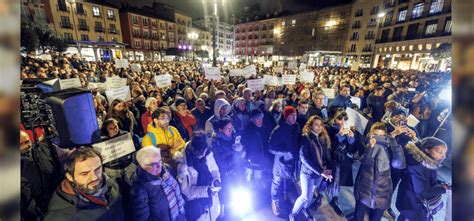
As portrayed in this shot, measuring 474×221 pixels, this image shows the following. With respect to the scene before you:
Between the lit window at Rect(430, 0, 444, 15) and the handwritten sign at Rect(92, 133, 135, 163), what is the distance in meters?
50.4

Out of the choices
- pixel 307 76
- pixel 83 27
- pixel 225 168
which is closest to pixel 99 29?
pixel 83 27

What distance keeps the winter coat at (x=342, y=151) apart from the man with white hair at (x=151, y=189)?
3138 millimetres

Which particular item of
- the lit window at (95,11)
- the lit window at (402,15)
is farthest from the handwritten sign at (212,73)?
the lit window at (402,15)

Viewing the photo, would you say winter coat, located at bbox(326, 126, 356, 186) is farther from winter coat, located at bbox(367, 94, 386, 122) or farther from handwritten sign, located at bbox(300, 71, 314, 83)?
handwritten sign, located at bbox(300, 71, 314, 83)

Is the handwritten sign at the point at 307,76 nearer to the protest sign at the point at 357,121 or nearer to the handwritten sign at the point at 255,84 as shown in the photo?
the handwritten sign at the point at 255,84

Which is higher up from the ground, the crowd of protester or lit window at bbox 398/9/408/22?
lit window at bbox 398/9/408/22

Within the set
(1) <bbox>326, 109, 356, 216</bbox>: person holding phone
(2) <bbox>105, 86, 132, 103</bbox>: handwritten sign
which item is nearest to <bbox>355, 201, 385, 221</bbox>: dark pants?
(1) <bbox>326, 109, 356, 216</bbox>: person holding phone

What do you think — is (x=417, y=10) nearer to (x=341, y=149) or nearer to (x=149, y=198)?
(x=341, y=149)

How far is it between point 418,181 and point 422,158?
337mm

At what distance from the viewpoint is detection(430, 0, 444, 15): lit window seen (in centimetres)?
3480

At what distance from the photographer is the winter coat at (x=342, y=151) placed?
4027 millimetres

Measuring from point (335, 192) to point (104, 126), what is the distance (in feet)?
14.5

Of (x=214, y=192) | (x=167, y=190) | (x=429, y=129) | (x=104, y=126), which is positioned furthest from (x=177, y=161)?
(x=429, y=129)

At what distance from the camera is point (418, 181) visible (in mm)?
2926
